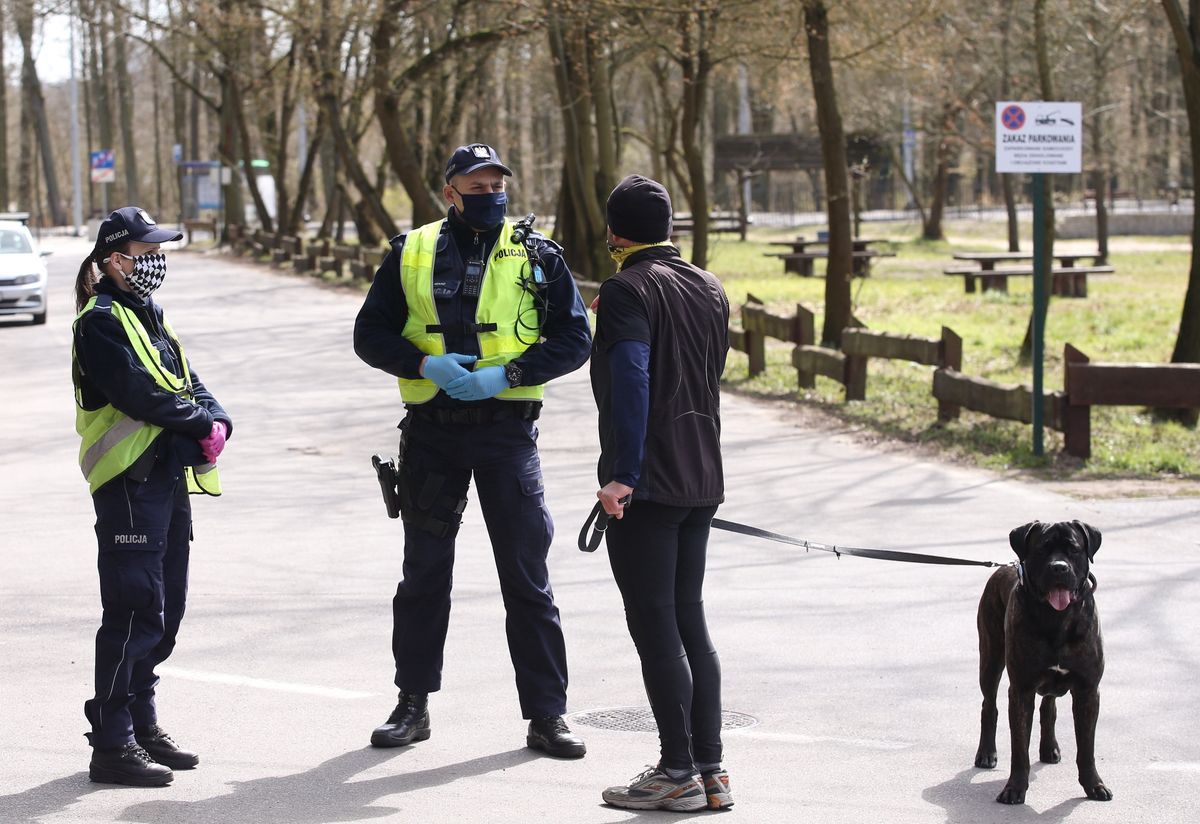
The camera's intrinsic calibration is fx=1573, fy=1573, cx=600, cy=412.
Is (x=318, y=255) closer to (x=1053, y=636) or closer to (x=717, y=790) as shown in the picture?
(x=717, y=790)

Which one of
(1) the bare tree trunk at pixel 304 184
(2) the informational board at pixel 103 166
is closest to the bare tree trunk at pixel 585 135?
(1) the bare tree trunk at pixel 304 184

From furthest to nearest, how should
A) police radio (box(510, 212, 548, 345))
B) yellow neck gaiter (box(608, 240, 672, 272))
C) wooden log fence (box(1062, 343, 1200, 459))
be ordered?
wooden log fence (box(1062, 343, 1200, 459)), police radio (box(510, 212, 548, 345)), yellow neck gaiter (box(608, 240, 672, 272))

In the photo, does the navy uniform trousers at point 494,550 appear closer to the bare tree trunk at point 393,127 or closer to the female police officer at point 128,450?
the female police officer at point 128,450

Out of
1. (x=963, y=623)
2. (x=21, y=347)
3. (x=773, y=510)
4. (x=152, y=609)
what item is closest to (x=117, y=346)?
(x=152, y=609)

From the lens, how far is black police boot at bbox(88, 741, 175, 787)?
4977 mm

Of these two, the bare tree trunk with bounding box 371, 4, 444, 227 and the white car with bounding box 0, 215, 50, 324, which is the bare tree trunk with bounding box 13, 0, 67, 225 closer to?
the bare tree trunk with bounding box 371, 4, 444, 227

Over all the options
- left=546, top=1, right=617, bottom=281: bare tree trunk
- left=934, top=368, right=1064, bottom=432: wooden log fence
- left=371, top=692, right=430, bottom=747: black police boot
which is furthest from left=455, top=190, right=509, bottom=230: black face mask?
left=546, top=1, right=617, bottom=281: bare tree trunk

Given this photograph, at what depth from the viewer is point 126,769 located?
4973mm

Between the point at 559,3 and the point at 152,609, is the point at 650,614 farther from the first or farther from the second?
the point at 559,3

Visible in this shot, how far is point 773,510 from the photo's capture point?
393 inches

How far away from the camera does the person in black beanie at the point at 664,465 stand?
4609mm

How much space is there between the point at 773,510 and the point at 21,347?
13502 mm

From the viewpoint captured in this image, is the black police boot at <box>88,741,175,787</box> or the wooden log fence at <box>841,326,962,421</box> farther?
the wooden log fence at <box>841,326,962,421</box>

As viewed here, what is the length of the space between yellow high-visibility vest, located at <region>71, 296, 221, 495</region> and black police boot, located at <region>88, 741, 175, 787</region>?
2.75 feet
